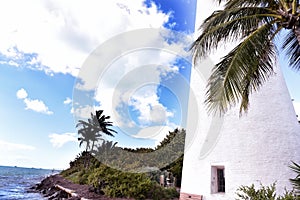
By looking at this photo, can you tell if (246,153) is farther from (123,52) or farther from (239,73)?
(123,52)

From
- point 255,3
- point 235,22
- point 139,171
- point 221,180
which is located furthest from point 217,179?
point 139,171

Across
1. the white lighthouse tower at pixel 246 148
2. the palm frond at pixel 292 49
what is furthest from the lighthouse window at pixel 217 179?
the palm frond at pixel 292 49

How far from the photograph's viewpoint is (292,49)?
6.05m

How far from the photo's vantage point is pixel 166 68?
41.8 ft

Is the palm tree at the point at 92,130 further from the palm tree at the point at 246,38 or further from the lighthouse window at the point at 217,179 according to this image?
the palm tree at the point at 246,38

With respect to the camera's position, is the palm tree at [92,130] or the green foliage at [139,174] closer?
the green foliage at [139,174]

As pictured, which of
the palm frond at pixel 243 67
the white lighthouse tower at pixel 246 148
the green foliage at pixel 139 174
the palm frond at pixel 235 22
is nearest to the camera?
the palm frond at pixel 243 67

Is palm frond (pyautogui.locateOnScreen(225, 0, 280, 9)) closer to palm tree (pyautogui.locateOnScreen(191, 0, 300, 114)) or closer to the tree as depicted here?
palm tree (pyautogui.locateOnScreen(191, 0, 300, 114))

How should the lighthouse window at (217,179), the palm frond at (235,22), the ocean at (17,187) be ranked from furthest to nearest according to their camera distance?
the ocean at (17,187) < the lighthouse window at (217,179) < the palm frond at (235,22)

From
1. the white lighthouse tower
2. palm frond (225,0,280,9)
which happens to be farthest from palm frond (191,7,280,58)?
the white lighthouse tower

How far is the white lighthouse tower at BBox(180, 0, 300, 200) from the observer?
582cm

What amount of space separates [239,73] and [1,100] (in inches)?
535

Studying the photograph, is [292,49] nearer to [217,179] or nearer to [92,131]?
[217,179]

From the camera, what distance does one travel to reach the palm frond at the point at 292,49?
19.2ft
